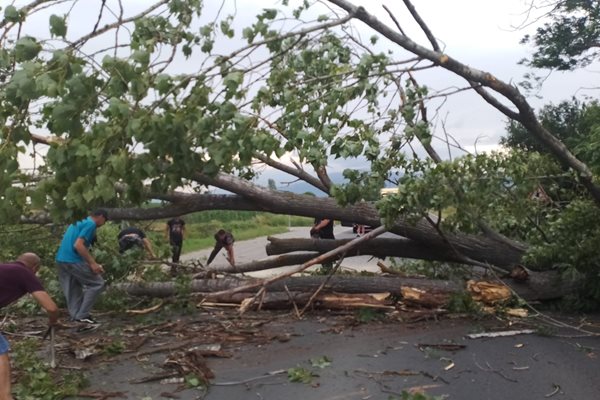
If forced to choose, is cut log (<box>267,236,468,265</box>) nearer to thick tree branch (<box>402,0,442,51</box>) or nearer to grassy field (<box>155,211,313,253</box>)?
thick tree branch (<box>402,0,442,51</box>)

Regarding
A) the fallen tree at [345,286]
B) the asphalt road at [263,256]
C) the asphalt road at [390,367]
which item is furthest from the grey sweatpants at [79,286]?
the asphalt road at [263,256]

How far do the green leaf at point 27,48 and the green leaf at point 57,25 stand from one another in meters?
0.10

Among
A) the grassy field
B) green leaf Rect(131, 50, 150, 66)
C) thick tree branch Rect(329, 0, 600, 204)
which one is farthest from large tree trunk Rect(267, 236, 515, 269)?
the grassy field

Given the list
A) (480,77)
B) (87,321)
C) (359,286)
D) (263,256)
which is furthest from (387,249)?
(263,256)

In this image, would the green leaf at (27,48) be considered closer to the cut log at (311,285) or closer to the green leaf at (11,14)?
the green leaf at (11,14)

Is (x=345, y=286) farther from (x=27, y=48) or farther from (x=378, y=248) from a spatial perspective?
(x=27, y=48)

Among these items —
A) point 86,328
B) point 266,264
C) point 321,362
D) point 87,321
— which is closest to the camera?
point 321,362

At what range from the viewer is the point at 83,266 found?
7055mm

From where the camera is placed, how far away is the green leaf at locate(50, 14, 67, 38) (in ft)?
10.3

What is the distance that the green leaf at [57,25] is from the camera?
10.3 feet

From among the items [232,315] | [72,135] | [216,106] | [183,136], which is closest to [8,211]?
[72,135]

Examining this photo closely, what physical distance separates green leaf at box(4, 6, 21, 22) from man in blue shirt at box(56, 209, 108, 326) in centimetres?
363

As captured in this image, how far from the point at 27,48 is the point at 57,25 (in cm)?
18

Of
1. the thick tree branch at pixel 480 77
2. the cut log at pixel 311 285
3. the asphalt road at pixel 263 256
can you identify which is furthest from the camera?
the asphalt road at pixel 263 256
